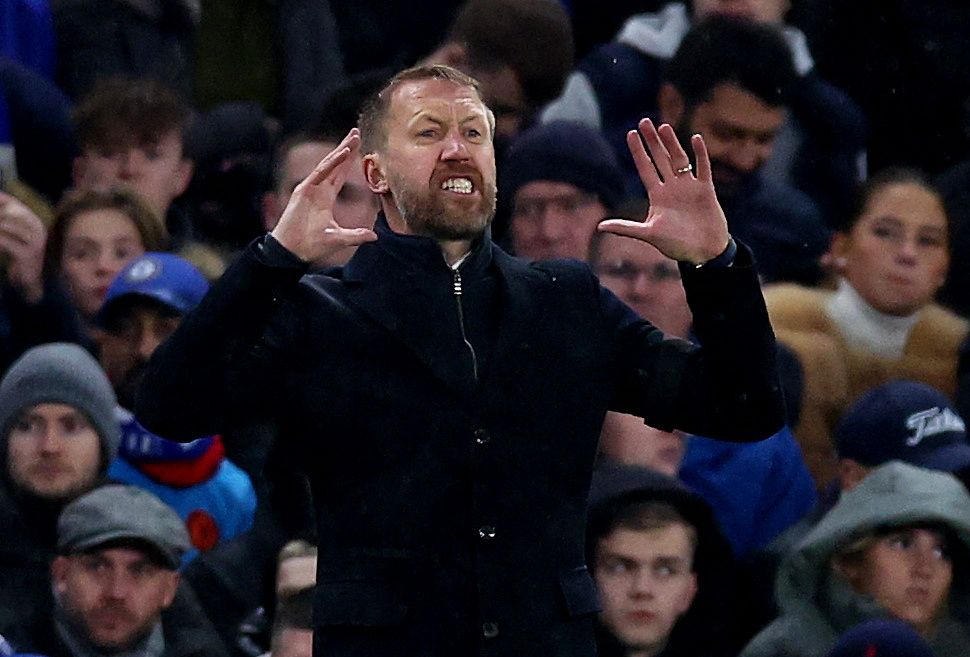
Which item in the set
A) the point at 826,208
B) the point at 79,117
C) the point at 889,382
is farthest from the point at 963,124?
the point at 79,117

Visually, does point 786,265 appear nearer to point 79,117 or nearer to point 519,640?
point 79,117

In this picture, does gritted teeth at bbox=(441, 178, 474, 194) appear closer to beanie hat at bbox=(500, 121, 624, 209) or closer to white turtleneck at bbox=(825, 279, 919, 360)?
beanie hat at bbox=(500, 121, 624, 209)

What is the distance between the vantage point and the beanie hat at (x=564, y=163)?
8133 millimetres

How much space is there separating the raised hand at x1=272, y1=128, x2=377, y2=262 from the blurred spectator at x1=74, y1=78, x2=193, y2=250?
11.3 ft

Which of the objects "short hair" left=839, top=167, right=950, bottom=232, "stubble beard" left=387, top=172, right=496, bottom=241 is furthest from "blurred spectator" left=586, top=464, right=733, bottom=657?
"stubble beard" left=387, top=172, right=496, bottom=241

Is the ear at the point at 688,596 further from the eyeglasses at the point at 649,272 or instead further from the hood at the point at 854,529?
the eyeglasses at the point at 649,272

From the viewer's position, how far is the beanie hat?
26.7 feet

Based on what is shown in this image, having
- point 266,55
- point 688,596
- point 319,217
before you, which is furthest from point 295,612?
point 266,55

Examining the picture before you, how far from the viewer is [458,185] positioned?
4.98 m

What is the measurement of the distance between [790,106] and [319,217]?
415 centimetres

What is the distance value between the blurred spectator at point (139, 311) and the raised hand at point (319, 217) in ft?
8.52

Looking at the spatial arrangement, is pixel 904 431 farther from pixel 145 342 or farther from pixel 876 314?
pixel 145 342

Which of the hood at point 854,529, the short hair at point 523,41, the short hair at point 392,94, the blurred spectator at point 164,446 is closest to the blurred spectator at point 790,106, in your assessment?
the short hair at point 523,41

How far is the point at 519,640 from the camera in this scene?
16.2 ft
